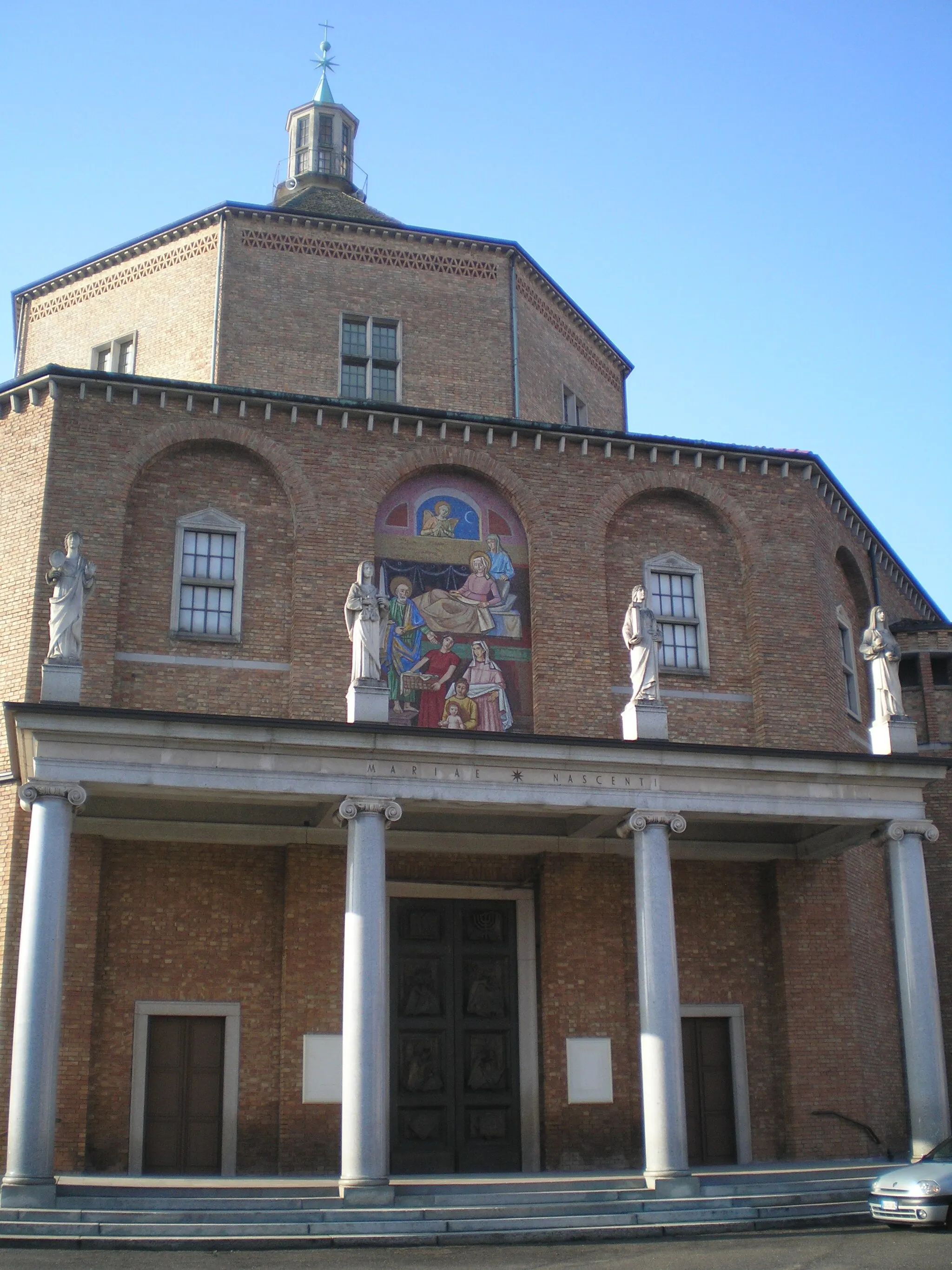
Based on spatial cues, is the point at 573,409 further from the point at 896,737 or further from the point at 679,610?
the point at 896,737

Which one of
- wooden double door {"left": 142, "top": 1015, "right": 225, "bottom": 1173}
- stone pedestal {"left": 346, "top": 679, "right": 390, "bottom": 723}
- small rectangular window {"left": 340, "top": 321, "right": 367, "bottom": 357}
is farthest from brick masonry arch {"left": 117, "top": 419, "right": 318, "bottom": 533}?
wooden double door {"left": 142, "top": 1015, "right": 225, "bottom": 1173}

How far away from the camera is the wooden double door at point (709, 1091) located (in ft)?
69.4

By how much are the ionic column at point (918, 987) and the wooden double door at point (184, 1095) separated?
9.49 m

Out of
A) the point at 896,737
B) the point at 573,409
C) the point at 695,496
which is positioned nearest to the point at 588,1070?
the point at 896,737

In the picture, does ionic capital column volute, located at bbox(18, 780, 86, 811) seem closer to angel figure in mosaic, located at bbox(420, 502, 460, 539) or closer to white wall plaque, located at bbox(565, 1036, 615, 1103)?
angel figure in mosaic, located at bbox(420, 502, 460, 539)

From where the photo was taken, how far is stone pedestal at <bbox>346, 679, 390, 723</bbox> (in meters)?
18.1

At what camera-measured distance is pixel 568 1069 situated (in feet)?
67.5

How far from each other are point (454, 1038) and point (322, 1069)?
86.8 inches

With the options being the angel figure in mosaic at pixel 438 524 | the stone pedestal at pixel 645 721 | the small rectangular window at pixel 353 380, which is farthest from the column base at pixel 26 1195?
the small rectangular window at pixel 353 380

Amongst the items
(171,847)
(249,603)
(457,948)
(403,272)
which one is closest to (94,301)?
(403,272)

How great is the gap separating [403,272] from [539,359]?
3.24 meters

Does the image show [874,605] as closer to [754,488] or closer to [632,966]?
[754,488]

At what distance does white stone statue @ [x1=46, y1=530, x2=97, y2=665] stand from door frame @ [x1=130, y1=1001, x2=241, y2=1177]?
5.45 meters

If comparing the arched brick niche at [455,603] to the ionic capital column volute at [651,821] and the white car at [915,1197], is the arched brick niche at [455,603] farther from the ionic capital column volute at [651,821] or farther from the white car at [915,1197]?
the white car at [915,1197]
